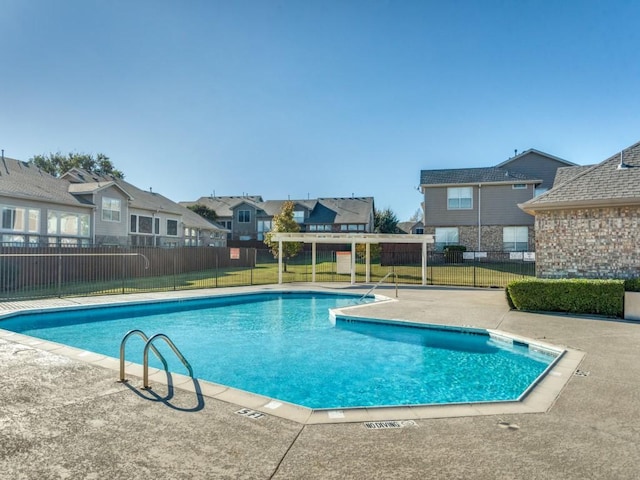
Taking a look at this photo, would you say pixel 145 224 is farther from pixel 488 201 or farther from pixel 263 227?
pixel 488 201

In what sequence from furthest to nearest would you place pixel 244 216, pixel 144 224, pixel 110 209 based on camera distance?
pixel 244 216, pixel 144 224, pixel 110 209

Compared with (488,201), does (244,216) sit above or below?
above

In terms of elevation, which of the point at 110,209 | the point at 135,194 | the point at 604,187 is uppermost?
the point at 135,194

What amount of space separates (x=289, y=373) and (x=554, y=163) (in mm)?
26292

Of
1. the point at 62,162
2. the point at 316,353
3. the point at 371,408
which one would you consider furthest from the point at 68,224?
the point at 62,162

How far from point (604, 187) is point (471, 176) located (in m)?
16.3

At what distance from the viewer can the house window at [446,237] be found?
27.5 meters

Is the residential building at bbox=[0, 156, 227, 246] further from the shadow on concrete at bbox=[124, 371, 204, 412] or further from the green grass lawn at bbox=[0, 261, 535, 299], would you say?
the shadow on concrete at bbox=[124, 371, 204, 412]

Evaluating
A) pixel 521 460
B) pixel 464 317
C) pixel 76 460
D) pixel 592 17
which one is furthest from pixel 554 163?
pixel 76 460

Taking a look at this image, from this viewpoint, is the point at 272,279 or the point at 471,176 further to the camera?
the point at 471,176

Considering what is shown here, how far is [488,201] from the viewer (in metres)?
27.0

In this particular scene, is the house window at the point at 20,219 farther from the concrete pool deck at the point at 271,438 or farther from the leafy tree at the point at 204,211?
the leafy tree at the point at 204,211

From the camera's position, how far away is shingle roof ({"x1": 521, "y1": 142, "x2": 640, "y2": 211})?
1122 cm

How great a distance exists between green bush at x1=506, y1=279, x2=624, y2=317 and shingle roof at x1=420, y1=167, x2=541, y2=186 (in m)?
16.6
